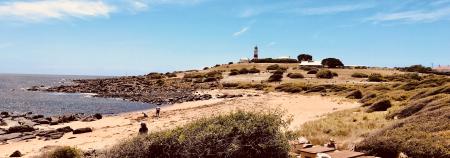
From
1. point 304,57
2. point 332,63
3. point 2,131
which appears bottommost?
point 2,131

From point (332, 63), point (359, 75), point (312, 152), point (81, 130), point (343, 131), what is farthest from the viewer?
point (332, 63)

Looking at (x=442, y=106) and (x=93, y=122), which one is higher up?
(x=442, y=106)

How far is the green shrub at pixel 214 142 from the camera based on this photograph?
41.9 ft

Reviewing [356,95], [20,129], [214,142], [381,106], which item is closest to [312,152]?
[214,142]

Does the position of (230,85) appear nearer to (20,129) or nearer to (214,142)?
(20,129)

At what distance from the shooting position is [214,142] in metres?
12.9

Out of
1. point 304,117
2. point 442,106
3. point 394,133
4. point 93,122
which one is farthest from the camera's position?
point 93,122

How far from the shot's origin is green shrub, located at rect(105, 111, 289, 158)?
12.8 meters

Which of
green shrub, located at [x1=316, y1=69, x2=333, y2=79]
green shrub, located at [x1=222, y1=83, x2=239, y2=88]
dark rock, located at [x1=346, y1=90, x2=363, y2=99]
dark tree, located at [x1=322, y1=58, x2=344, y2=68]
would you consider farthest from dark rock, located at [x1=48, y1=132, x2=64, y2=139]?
dark tree, located at [x1=322, y1=58, x2=344, y2=68]

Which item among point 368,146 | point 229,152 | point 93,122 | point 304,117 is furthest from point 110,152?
point 93,122

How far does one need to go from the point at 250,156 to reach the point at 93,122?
2717 cm

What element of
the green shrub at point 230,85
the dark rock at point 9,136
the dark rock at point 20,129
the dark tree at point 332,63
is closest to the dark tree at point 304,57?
the dark tree at point 332,63

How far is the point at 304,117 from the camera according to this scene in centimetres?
3300

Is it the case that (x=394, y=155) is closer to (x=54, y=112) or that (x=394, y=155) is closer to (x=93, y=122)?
(x=93, y=122)
